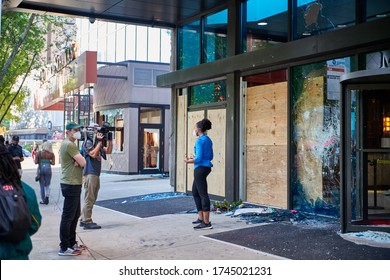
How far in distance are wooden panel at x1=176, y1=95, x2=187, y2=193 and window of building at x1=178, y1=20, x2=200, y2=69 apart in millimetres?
962

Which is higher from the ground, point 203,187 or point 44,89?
point 44,89

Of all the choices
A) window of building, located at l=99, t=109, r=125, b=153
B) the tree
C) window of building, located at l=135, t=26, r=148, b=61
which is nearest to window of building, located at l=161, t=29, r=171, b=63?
window of building, located at l=135, t=26, r=148, b=61

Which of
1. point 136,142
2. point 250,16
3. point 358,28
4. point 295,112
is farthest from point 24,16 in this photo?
point 358,28

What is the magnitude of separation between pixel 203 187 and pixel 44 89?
2570 cm

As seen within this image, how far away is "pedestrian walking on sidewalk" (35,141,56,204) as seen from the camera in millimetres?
11555

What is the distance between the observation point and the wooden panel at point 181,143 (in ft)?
40.1

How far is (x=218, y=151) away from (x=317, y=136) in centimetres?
296

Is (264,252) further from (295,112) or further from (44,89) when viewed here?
(44,89)

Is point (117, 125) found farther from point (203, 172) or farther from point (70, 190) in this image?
point (70, 190)

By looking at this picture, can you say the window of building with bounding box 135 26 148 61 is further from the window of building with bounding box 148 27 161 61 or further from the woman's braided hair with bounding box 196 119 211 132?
the woman's braided hair with bounding box 196 119 211 132

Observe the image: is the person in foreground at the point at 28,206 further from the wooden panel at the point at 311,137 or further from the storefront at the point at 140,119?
the storefront at the point at 140,119

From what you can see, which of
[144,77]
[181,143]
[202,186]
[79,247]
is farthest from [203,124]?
[144,77]

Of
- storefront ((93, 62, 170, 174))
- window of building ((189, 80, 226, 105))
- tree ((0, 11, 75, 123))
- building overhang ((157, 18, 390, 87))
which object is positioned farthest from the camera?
storefront ((93, 62, 170, 174))

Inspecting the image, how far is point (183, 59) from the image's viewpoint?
12.8 meters
